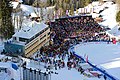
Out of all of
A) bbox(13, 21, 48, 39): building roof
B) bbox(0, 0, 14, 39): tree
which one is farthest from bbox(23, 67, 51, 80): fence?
bbox(0, 0, 14, 39): tree

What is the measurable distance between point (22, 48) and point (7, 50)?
2.37m

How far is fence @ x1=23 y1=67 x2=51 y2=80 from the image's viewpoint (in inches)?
1463

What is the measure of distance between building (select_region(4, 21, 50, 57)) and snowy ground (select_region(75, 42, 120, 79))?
16.2 feet

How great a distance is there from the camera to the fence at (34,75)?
37.2 m

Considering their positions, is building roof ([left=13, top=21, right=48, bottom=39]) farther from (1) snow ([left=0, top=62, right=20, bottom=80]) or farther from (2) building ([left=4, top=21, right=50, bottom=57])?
(1) snow ([left=0, top=62, right=20, bottom=80])

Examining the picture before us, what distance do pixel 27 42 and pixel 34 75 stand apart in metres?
7.72

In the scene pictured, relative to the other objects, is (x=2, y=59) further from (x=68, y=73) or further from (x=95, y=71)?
(x=95, y=71)

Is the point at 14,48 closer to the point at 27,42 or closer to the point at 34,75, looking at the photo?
the point at 27,42

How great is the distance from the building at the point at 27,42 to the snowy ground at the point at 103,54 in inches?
195

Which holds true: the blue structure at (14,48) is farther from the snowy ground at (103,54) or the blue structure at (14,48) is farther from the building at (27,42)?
the snowy ground at (103,54)

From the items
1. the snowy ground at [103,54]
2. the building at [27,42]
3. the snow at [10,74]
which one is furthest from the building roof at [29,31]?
the snow at [10,74]

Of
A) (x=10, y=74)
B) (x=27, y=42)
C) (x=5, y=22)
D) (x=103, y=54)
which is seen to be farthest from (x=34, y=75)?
(x=5, y=22)

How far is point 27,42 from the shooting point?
4425 cm

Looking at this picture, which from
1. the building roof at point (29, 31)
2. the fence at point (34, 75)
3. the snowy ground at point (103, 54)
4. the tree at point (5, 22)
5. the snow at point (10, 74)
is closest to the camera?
the fence at point (34, 75)
